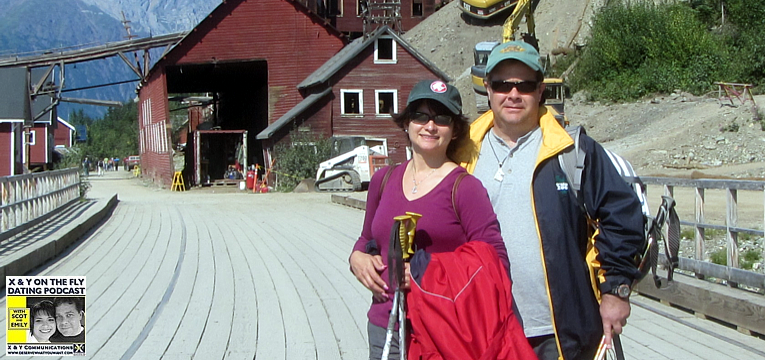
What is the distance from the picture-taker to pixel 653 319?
737 cm

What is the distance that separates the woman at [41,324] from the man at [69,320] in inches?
1.6

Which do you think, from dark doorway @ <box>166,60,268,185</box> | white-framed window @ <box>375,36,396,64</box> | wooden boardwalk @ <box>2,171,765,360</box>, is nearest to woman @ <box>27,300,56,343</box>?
wooden boardwalk @ <box>2,171,765,360</box>

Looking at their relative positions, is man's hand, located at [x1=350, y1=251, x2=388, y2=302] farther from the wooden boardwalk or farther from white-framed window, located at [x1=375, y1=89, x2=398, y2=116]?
white-framed window, located at [x1=375, y1=89, x2=398, y2=116]

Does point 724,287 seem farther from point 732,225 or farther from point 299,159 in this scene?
point 299,159

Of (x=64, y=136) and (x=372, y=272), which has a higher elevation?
(x=64, y=136)

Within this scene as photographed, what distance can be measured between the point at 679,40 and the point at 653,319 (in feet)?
129

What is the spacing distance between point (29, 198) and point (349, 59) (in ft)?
79.8

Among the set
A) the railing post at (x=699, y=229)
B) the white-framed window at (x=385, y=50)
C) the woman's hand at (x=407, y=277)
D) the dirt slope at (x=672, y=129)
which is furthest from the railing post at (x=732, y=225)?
the white-framed window at (x=385, y=50)

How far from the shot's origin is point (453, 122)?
333cm

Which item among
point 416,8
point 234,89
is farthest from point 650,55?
point 416,8

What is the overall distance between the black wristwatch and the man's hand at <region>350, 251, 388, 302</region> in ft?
2.70

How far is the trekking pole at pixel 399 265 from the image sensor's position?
296cm

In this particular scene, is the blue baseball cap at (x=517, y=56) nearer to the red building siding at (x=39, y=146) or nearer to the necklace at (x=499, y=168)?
the necklace at (x=499, y=168)
